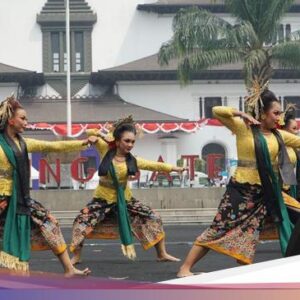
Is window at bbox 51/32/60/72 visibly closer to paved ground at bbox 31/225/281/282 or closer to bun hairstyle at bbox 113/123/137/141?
paved ground at bbox 31/225/281/282


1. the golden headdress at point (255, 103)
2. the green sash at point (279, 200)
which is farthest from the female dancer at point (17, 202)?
the golden headdress at point (255, 103)

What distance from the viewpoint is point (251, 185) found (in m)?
6.26

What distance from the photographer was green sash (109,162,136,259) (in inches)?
287

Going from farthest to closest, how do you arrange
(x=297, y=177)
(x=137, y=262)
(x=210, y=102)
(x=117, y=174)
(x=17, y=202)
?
(x=210, y=102), (x=137, y=262), (x=297, y=177), (x=117, y=174), (x=17, y=202)

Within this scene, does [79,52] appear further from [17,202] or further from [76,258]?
[17,202]

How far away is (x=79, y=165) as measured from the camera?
20.6 metres

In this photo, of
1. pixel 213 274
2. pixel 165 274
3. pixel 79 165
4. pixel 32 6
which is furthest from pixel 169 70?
pixel 213 274

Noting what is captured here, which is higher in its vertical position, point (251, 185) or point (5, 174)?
point (5, 174)

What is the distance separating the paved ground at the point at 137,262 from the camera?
6880 mm

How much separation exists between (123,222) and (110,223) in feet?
1.06

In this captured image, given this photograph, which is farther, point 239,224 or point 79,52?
point 79,52

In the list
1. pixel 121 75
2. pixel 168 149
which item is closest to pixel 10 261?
pixel 168 149

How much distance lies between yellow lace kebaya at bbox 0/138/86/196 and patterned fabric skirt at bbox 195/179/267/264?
4.56 ft

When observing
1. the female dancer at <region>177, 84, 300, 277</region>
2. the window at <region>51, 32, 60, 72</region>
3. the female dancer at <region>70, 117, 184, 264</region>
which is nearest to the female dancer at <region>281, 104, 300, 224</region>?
the female dancer at <region>177, 84, 300, 277</region>
